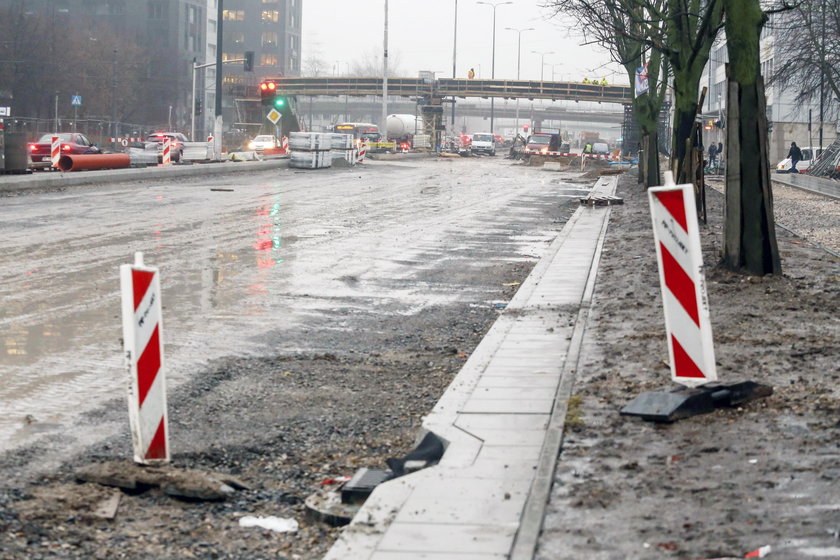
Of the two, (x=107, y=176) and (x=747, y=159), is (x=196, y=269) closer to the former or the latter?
(x=747, y=159)

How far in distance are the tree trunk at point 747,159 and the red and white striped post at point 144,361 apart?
890 cm

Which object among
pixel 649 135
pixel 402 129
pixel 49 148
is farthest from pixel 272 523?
pixel 402 129

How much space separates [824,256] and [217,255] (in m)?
8.40

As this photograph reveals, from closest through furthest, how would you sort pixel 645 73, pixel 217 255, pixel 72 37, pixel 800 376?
pixel 800 376 < pixel 217 255 < pixel 645 73 < pixel 72 37

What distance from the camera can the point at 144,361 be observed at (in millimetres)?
6477

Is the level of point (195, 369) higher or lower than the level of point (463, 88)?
lower

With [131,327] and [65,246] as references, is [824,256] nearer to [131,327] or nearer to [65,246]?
[65,246]

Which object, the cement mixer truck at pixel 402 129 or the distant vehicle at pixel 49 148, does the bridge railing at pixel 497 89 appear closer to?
the cement mixer truck at pixel 402 129

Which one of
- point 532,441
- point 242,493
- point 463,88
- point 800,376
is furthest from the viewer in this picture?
point 463,88

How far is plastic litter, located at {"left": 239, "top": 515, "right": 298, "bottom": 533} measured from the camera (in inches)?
225

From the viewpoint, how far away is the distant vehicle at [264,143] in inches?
2815

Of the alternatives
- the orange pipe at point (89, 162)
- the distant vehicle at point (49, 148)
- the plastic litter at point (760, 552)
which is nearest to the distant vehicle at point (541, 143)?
the distant vehicle at point (49, 148)

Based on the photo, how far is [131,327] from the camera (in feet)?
20.8

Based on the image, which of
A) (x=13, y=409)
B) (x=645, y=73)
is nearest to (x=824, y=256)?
(x=13, y=409)
